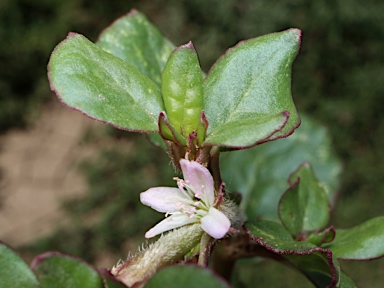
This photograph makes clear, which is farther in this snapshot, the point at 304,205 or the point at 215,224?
the point at 304,205

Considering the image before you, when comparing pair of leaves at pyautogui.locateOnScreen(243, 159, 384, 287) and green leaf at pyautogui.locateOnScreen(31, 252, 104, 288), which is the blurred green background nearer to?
pair of leaves at pyautogui.locateOnScreen(243, 159, 384, 287)

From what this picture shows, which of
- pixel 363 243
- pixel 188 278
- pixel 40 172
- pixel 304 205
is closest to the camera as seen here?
pixel 188 278

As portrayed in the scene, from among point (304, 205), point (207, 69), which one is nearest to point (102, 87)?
point (304, 205)

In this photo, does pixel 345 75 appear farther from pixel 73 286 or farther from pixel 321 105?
pixel 73 286

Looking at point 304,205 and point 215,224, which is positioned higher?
point 215,224

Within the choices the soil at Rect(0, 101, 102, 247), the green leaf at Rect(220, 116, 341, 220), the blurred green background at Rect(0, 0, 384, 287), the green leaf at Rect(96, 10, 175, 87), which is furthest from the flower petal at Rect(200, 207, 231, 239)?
the soil at Rect(0, 101, 102, 247)

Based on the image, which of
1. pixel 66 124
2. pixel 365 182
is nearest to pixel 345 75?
pixel 365 182

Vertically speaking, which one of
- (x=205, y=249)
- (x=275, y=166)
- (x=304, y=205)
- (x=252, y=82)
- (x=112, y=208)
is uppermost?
(x=252, y=82)

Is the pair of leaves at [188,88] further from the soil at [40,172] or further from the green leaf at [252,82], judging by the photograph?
the soil at [40,172]

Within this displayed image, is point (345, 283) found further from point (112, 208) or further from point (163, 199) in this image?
point (112, 208)
